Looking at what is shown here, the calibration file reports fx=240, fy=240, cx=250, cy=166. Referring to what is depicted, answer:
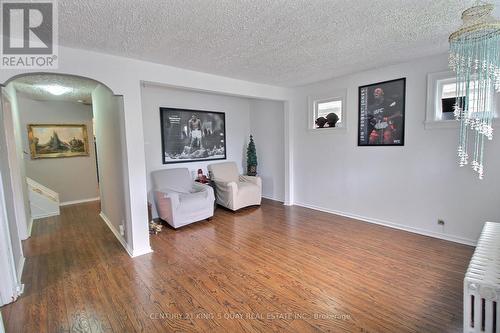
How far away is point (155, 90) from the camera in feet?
14.5

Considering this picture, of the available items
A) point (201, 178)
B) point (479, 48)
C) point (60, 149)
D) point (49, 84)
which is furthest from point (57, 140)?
point (479, 48)

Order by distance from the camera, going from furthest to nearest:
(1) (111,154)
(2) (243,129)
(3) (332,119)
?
(2) (243,129)
(3) (332,119)
(1) (111,154)

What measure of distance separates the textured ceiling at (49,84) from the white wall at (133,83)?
343 mm

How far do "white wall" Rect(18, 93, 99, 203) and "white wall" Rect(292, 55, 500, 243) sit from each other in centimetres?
519

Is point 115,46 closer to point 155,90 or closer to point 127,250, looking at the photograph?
point 155,90

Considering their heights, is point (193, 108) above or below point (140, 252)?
above

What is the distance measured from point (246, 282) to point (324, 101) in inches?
139

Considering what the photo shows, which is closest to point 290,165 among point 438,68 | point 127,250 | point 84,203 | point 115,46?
point 438,68

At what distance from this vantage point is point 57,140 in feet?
17.9

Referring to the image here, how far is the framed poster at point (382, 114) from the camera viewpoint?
3.54 meters

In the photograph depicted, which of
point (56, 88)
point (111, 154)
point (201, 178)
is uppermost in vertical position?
point (56, 88)

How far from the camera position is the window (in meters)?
4.33

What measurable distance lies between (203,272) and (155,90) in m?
3.37

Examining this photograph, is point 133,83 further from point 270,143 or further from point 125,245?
point 270,143
